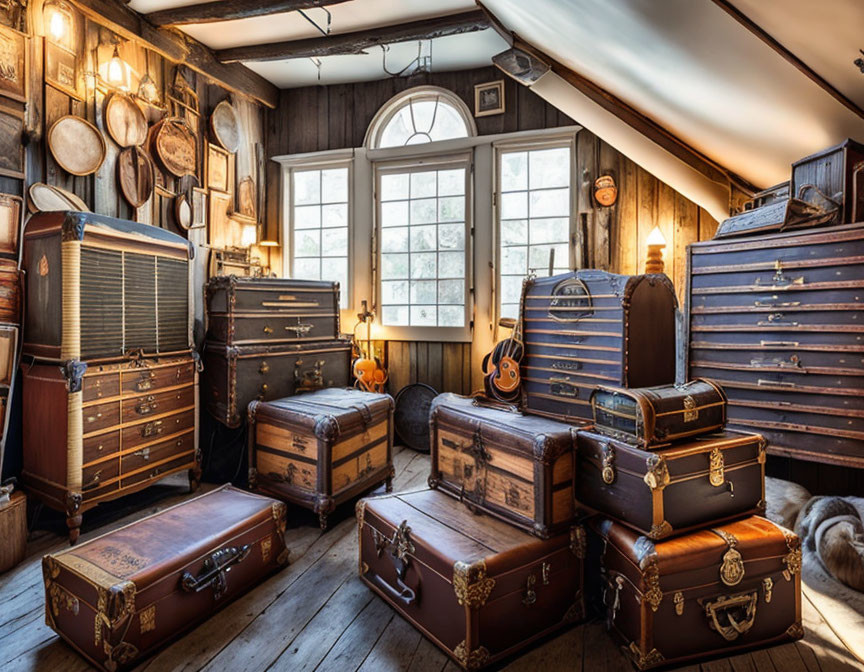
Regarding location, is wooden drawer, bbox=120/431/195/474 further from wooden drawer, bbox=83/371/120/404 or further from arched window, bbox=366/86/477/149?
arched window, bbox=366/86/477/149

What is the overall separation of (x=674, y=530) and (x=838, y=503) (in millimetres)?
1336

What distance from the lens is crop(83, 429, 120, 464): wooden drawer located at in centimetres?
260

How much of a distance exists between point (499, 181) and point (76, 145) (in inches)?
121

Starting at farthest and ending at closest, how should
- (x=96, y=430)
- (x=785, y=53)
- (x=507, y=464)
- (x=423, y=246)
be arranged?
(x=423, y=246), (x=96, y=430), (x=507, y=464), (x=785, y=53)

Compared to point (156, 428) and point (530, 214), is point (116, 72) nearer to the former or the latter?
point (156, 428)

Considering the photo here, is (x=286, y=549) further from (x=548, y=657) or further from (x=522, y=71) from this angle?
(x=522, y=71)

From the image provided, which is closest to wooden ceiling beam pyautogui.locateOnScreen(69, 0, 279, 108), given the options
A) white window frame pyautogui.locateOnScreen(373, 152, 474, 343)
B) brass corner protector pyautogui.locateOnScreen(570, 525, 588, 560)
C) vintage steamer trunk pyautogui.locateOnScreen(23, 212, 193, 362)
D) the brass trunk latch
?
white window frame pyautogui.locateOnScreen(373, 152, 474, 343)

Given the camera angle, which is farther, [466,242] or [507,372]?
[466,242]

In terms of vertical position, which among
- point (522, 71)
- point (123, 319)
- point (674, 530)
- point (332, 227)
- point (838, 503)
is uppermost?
point (522, 71)

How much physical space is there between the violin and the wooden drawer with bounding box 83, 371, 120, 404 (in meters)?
A: 2.01


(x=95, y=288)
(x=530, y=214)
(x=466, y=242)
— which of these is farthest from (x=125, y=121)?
(x=530, y=214)

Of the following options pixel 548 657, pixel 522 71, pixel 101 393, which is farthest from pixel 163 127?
pixel 548 657

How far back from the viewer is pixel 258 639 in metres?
1.85

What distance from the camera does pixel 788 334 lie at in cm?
253
